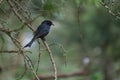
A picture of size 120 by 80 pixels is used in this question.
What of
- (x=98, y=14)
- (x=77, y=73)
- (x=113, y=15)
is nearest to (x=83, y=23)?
(x=98, y=14)

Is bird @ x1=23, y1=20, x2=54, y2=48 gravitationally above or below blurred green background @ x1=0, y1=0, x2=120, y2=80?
above

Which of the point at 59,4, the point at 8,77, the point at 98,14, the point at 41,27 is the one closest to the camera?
the point at 41,27

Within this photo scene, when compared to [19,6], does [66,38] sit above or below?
below

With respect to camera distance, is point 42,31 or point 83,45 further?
point 83,45

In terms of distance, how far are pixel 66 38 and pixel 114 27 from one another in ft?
9.66

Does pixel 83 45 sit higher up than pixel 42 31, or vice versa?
pixel 42 31

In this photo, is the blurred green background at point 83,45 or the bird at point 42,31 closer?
the bird at point 42,31

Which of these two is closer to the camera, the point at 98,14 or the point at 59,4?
the point at 59,4

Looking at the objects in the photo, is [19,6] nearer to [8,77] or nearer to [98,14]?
[8,77]

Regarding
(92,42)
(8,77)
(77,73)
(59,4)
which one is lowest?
(92,42)

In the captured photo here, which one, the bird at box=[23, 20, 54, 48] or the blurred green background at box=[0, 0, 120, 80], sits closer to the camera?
the bird at box=[23, 20, 54, 48]

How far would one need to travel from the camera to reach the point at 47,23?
5215 millimetres

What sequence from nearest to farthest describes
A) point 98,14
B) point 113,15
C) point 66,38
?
1. point 113,15
2. point 98,14
3. point 66,38

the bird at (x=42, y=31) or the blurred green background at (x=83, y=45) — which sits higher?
the bird at (x=42, y=31)
